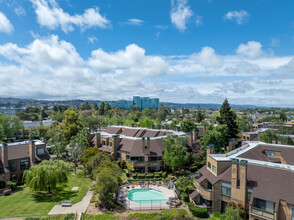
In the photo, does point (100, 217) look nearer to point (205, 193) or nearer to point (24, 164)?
point (205, 193)

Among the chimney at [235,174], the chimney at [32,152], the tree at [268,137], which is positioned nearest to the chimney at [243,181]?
the chimney at [235,174]

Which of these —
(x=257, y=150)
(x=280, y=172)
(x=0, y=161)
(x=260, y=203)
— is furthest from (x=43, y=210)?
(x=257, y=150)

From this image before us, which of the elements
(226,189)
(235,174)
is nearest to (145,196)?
(226,189)

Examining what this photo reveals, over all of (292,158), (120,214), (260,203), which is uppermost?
(292,158)

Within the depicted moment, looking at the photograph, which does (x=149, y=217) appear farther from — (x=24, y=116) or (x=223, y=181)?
(x=24, y=116)

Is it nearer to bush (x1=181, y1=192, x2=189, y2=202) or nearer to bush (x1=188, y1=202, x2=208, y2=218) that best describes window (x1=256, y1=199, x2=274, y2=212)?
bush (x1=188, y1=202, x2=208, y2=218)
